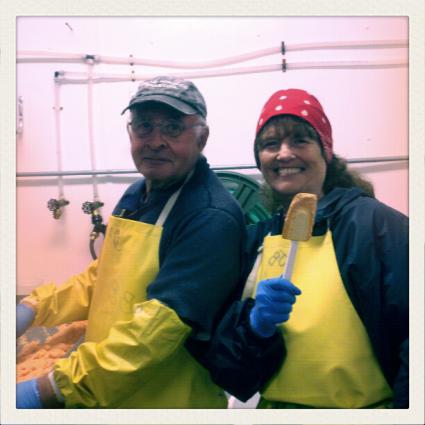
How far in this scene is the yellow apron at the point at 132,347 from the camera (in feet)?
1.90

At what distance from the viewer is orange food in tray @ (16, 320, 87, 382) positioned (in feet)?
2.29

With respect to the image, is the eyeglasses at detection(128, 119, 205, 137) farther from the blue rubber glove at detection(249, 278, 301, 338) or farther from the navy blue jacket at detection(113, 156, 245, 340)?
the blue rubber glove at detection(249, 278, 301, 338)

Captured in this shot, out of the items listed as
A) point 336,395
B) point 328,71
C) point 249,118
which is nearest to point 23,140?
point 249,118

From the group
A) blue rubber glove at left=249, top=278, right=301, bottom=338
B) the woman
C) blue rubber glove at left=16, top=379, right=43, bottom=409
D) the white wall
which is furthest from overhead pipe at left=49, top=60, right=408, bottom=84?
blue rubber glove at left=16, top=379, right=43, bottom=409

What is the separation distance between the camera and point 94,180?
0.76m

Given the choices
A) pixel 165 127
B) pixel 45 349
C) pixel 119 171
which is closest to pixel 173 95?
pixel 165 127

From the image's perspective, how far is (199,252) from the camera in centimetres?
60

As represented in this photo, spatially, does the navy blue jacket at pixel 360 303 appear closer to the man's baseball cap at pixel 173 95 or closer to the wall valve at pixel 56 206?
the man's baseball cap at pixel 173 95

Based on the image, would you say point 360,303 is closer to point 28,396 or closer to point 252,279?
point 252,279

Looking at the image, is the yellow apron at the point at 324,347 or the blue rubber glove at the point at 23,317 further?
the blue rubber glove at the point at 23,317

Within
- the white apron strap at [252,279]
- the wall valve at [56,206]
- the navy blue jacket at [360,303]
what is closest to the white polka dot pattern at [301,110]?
the navy blue jacket at [360,303]

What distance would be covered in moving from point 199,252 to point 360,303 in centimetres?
25

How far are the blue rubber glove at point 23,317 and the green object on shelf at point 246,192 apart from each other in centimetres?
44

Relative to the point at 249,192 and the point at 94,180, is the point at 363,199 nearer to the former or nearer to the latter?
the point at 249,192
